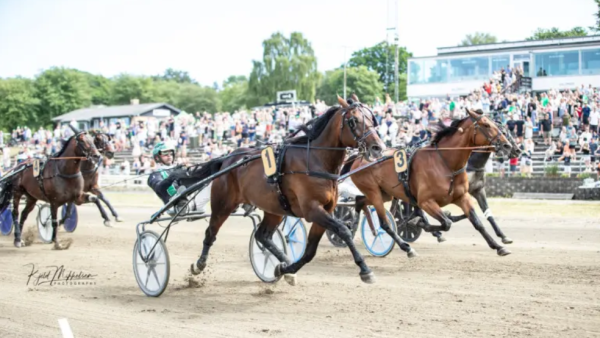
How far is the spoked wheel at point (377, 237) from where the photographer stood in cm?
950

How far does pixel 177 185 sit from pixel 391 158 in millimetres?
3059

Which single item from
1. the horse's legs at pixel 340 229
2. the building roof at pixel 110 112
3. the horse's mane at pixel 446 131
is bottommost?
the horse's legs at pixel 340 229

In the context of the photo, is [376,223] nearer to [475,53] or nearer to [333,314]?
[333,314]

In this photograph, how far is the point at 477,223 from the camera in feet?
27.2

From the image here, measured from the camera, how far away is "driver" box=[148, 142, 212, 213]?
8.20 metres

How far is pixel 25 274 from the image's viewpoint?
28.4 feet

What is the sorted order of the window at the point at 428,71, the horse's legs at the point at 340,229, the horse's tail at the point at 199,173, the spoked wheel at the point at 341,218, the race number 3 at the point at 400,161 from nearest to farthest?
1. the horse's legs at the point at 340,229
2. the horse's tail at the point at 199,173
3. the race number 3 at the point at 400,161
4. the spoked wheel at the point at 341,218
5. the window at the point at 428,71

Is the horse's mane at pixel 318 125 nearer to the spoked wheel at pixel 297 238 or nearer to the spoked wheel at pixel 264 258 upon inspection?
the spoked wheel at pixel 264 258

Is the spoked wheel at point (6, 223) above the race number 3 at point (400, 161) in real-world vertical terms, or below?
below

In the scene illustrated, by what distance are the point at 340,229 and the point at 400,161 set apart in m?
3.12

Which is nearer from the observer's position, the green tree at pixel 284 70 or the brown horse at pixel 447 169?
the brown horse at pixel 447 169

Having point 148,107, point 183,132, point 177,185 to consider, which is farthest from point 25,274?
point 148,107

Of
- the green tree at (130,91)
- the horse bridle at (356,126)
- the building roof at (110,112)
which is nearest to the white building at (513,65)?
the horse bridle at (356,126)

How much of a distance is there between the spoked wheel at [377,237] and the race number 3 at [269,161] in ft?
9.71
